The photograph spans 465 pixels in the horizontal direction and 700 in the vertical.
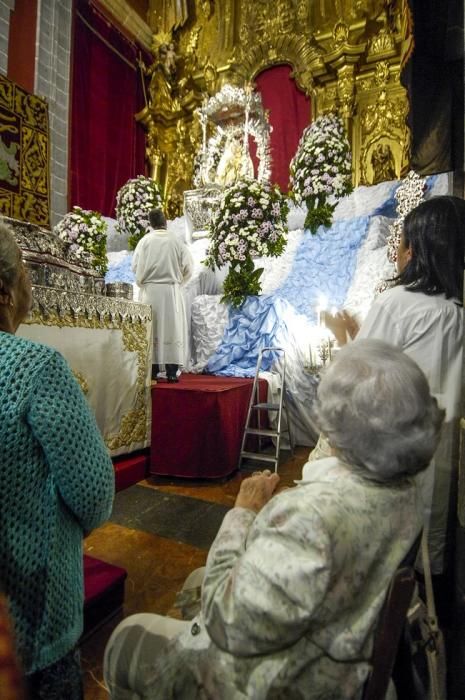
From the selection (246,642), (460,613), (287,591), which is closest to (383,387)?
(287,591)

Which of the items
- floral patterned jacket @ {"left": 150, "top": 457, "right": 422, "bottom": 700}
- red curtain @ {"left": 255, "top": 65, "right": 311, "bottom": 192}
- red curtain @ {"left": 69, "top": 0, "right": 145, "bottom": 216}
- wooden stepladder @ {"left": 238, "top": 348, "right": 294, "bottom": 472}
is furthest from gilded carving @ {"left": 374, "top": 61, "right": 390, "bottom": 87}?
floral patterned jacket @ {"left": 150, "top": 457, "right": 422, "bottom": 700}

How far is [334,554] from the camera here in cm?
70

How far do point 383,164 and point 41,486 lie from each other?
808 cm

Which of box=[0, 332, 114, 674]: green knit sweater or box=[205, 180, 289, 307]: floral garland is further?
box=[205, 180, 289, 307]: floral garland

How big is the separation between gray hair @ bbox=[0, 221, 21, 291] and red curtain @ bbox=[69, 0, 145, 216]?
27.8ft

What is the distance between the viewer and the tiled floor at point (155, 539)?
178 cm

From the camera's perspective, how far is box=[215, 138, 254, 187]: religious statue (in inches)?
303

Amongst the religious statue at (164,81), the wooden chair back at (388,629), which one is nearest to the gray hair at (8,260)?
the wooden chair back at (388,629)

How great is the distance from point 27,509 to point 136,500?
220 cm

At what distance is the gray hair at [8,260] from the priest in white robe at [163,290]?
3.06 m

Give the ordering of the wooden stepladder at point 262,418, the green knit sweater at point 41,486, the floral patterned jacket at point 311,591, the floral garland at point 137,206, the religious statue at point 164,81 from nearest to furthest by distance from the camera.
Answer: the floral patterned jacket at point 311,591, the green knit sweater at point 41,486, the wooden stepladder at point 262,418, the floral garland at point 137,206, the religious statue at point 164,81

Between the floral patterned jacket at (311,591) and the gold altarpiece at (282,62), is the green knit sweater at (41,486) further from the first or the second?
the gold altarpiece at (282,62)

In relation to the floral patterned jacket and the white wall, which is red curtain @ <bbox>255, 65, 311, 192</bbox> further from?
the floral patterned jacket

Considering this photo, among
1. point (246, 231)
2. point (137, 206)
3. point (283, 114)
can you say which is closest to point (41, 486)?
point (246, 231)
